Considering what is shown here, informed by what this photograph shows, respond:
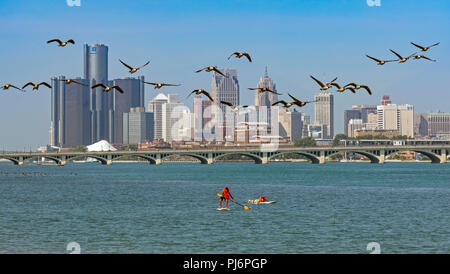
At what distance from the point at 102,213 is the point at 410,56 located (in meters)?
44.3

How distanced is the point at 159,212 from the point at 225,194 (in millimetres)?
14089

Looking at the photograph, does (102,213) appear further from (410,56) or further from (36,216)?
(410,56)

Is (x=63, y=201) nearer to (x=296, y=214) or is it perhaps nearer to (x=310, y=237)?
(x=296, y=214)

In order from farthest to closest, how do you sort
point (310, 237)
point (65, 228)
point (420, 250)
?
point (65, 228) < point (310, 237) < point (420, 250)

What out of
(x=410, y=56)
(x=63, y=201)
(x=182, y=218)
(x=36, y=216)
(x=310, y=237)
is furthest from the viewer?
(x=63, y=201)

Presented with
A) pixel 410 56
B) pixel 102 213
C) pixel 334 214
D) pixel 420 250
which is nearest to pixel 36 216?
pixel 102 213

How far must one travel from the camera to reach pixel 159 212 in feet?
212

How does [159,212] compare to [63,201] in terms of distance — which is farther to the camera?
[63,201]

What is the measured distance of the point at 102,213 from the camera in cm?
6388
